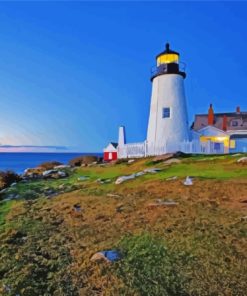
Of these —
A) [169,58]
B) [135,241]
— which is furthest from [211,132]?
[135,241]

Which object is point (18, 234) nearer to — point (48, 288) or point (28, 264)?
point (28, 264)

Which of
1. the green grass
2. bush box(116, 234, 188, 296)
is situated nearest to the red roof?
the green grass

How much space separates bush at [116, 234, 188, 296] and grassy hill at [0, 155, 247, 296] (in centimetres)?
1

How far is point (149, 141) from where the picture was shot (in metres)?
21.3

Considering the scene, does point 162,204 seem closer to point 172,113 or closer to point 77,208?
point 77,208

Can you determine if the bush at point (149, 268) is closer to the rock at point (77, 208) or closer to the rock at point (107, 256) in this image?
the rock at point (107, 256)

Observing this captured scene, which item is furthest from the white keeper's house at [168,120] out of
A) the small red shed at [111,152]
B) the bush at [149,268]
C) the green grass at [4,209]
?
the bush at [149,268]

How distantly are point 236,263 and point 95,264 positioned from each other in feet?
7.24

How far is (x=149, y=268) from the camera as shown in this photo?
4.39m

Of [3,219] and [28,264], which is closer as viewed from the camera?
[28,264]

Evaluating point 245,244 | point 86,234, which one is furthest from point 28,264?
point 245,244

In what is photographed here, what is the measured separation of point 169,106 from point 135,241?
16.5m

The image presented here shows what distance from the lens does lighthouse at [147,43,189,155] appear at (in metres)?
20.6

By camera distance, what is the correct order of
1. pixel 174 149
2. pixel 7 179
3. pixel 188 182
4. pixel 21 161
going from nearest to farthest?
pixel 188 182 < pixel 7 179 < pixel 174 149 < pixel 21 161
